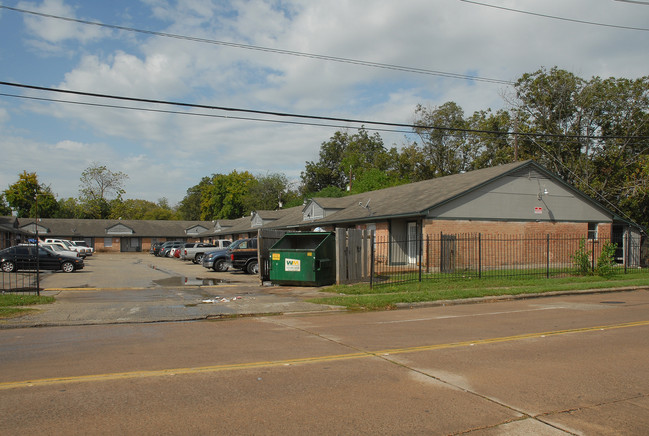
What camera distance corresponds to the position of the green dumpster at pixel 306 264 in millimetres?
18312

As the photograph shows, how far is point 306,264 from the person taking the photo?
60.5 ft

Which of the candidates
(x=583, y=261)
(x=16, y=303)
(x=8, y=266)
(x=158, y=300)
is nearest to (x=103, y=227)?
(x=8, y=266)

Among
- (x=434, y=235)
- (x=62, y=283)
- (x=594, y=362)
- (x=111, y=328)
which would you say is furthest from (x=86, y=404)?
(x=434, y=235)

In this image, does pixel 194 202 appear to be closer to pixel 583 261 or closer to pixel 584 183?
pixel 584 183

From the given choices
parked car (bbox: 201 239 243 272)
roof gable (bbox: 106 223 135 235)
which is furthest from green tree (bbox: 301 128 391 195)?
parked car (bbox: 201 239 243 272)

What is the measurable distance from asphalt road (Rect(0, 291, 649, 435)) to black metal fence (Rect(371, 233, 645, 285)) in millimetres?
12199

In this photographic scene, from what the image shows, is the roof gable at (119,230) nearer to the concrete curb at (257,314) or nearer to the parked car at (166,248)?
the parked car at (166,248)

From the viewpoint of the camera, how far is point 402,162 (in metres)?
58.2

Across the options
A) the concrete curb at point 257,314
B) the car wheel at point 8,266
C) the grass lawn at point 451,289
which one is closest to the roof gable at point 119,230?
the car wheel at point 8,266

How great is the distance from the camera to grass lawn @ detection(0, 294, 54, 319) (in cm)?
1188

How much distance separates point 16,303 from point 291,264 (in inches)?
350

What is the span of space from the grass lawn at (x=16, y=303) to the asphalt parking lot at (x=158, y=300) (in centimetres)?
38

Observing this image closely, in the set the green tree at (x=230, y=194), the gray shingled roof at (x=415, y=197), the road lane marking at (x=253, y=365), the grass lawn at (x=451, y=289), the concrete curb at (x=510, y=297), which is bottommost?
the concrete curb at (x=510, y=297)

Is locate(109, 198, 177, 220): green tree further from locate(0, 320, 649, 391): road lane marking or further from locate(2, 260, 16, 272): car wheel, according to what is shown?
locate(0, 320, 649, 391): road lane marking
